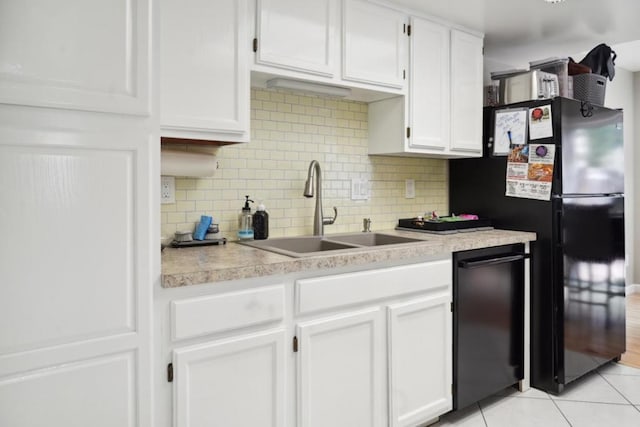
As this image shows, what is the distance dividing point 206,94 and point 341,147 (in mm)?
1057

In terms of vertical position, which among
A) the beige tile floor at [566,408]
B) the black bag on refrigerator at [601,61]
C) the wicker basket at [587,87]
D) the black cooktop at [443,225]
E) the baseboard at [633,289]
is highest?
the black bag on refrigerator at [601,61]

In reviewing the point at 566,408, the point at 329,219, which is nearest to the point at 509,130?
the point at 329,219

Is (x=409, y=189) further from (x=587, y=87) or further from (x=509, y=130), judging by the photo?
(x=587, y=87)

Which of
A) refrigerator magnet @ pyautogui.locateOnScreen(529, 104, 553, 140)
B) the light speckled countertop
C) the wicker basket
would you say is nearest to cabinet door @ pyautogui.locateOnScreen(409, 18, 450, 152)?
refrigerator magnet @ pyautogui.locateOnScreen(529, 104, 553, 140)

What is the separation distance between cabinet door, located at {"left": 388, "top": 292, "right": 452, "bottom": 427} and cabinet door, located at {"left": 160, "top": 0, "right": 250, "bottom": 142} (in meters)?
1.11

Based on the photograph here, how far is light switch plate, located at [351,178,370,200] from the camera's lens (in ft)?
8.97

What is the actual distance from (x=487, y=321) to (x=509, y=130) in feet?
3.98

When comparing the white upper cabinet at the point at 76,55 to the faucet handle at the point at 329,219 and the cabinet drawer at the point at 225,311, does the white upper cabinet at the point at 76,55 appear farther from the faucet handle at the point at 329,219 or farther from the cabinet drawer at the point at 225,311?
the faucet handle at the point at 329,219

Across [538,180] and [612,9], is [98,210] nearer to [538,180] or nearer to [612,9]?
[538,180]

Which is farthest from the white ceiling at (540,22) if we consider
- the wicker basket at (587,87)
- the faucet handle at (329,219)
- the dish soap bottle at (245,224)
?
the dish soap bottle at (245,224)

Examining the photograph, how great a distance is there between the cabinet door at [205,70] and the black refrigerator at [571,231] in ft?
5.89

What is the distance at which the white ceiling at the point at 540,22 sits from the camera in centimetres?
246

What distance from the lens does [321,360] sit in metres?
1.78

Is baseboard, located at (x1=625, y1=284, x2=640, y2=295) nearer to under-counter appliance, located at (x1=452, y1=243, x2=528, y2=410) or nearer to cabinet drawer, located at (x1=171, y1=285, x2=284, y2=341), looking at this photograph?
under-counter appliance, located at (x1=452, y1=243, x2=528, y2=410)
